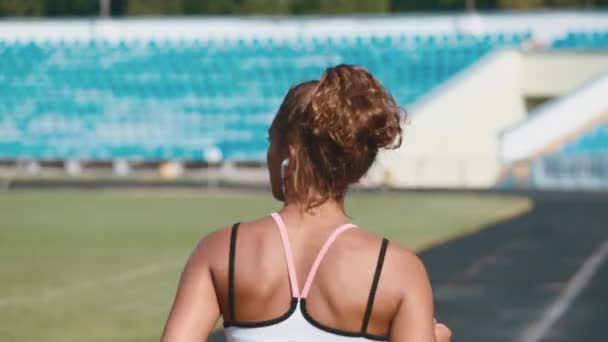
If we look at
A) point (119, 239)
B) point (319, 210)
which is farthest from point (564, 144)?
point (319, 210)

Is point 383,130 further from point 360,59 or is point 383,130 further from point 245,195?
point 360,59

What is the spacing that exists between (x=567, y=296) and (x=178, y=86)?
41.9 meters

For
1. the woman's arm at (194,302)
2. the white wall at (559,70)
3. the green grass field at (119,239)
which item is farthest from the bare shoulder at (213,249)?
the white wall at (559,70)

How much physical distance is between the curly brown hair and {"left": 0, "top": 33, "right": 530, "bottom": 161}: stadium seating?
1913 inches

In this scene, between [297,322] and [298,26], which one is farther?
[298,26]

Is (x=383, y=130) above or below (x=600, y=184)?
above

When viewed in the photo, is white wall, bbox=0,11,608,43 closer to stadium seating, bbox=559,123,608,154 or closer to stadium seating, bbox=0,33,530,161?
stadium seating, bbox=0,33,530,161

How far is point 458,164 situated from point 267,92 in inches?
443

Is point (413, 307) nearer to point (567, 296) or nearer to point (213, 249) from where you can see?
point (213, 249)

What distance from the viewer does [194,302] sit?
3094 mm

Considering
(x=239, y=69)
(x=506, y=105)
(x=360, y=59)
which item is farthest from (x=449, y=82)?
(x=239, y=69)

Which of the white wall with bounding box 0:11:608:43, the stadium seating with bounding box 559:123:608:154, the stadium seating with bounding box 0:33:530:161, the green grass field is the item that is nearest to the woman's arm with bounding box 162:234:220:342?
the green grass field

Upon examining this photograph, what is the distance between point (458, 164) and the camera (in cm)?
4778

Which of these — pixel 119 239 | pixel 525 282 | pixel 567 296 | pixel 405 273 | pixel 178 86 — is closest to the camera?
pixel 405 273
